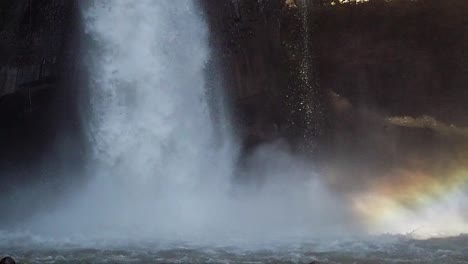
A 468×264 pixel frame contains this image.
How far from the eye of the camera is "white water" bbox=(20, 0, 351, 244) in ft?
52.2

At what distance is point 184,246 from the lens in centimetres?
1333

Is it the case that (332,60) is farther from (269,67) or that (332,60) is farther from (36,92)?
(36,92)

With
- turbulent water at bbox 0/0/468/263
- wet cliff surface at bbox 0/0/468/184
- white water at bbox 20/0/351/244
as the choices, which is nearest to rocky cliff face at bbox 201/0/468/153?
wet cliff surface at bbox 0/0/468/184

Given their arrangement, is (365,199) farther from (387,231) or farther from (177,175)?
(177,175)

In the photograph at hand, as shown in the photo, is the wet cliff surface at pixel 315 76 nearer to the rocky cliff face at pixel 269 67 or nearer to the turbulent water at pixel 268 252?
the rocky cliff face at pixel 269 67

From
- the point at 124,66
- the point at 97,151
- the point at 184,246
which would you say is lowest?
the point at 184,246

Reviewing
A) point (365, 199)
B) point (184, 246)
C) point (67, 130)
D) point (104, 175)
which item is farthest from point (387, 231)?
point (67, 130)

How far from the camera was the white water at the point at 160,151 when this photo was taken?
15914 millimetres

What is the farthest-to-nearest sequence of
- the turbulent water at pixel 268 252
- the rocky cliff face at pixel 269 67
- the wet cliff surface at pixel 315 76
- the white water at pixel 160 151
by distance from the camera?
the rocky cliff face at pixel 269 67 < the wet cliff surface at pixel 315 76 < the white water at pixel 160 151 < the turbulent water at pixel 268 252

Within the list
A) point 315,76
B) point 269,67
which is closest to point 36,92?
point 269,67

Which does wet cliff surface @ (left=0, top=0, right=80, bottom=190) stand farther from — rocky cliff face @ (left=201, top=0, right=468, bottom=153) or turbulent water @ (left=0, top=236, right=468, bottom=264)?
turbulent water @ (left=0, top=236, right=468, bottom=264)

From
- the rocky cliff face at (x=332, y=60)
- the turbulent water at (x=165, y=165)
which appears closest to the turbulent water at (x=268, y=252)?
the turbulent water at (x=165, y=165)

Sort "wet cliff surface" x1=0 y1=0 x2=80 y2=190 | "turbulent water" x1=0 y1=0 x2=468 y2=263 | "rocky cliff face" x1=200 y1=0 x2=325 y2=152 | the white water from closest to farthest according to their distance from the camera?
"turbulent water" x1=0 y1=0 x2=468 y2=263 → the white water → "rocky cliff face" x1=200 y1=0 x2=325 y2=152 → "wet cliff surface" x1=0 y1=0 x2=80 y2=190

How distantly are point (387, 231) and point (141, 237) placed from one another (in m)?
6.47
